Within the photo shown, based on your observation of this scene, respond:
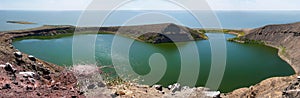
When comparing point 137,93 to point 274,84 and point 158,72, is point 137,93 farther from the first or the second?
point 158,72

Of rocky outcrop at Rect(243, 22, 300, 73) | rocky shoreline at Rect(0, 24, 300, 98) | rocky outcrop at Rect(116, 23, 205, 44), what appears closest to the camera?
rocky shoreline at Rect(0, 24, 300, 98)

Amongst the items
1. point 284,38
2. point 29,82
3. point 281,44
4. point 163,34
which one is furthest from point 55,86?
point 284,38

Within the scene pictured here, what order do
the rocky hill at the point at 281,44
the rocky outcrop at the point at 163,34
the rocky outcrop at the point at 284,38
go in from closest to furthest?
1. the rocky hill at the point at 281,44
2. the rocky outcrop at the point at 284,38
3. the rocky outcrop at the point at 163,34

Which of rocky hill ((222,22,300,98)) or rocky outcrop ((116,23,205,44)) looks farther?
rocky outcrop ((116,23,205,44))

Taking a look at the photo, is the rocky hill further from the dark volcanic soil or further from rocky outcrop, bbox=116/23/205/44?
rocky outcrop, bbox=116/23/205/44

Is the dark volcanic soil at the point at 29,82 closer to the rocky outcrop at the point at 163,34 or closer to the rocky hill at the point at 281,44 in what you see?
the rocky hill at the point at 281,44

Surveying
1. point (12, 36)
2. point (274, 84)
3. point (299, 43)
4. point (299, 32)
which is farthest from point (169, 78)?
point (12, 36)

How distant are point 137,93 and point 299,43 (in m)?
43.4

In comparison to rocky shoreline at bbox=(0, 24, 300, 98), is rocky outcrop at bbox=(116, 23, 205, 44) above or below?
above

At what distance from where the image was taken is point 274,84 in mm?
10930

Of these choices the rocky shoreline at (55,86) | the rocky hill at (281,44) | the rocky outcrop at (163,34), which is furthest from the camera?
the rocky outcrop at (163,34)

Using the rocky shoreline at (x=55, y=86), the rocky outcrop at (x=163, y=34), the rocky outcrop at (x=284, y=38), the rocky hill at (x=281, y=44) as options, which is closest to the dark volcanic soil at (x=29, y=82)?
the rocky shoreline at (x=55, y=86)

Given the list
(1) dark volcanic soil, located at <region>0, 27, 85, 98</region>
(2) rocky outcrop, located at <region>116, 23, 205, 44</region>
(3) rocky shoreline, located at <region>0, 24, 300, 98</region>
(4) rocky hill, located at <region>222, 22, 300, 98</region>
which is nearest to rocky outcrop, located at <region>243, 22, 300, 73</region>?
(4) rocky hill, located at <region>222, 22, 300, 98</region>

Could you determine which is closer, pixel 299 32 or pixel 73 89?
pixel 73 89
